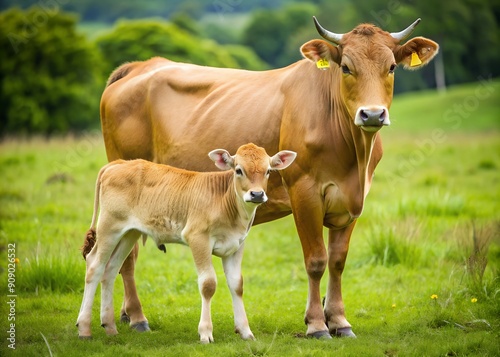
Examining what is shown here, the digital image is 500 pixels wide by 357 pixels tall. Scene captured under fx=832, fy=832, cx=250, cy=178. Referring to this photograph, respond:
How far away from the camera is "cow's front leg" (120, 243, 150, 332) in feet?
30.1

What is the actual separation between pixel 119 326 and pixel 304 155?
2828 millimetres

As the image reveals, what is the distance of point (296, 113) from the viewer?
8.88 metres

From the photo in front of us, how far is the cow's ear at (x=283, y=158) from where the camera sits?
809 cm

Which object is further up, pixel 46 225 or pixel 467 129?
pixel 46 225

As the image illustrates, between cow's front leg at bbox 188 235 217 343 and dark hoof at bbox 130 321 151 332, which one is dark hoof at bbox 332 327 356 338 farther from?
dark hoof at bbox 130 321 151 332

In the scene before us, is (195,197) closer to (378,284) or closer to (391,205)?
(378,284)

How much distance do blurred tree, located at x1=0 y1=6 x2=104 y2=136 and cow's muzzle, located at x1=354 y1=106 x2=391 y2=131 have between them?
48193 mm

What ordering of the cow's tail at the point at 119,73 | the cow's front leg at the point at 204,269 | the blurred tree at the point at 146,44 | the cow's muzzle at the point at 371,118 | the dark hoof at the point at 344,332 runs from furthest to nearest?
the blurred tree at the point at 146,44 → the cow's tail at the point at 119,73 → the dark hoof at the point at 344,332 → the cow's front leg at the point at 204,269 → the cow's muzzle at the point at 371,118

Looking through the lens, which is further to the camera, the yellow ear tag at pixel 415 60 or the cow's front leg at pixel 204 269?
the yellow ear tag at pixel 415 60

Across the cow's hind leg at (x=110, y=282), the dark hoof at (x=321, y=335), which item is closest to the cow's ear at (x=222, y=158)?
the cow's hind leg at (x=110, y=282)

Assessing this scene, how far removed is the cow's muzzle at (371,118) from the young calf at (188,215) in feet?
2.44

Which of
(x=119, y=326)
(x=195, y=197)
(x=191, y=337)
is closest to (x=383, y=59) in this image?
(x=195, y=197)

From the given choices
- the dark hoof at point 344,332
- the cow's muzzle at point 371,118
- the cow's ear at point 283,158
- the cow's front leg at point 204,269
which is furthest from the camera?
the dark hoof at point 344,332

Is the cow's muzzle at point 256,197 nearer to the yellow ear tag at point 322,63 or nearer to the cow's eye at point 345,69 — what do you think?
the cow's eye at point 345,69
